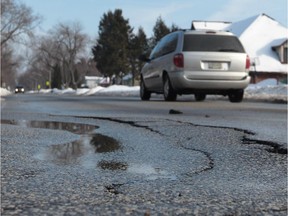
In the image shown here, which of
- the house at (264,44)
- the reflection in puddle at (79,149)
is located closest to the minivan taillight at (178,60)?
the reflection in puddle at (79,149)

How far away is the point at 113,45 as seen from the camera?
210 feet

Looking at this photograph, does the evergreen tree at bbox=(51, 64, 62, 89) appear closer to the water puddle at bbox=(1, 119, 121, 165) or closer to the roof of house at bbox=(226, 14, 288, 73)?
the roof of house at bbox=(226, 14, 288, 73)

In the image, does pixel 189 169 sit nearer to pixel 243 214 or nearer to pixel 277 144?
pixel 243 214

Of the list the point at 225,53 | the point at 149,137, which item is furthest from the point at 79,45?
the point at 149,137

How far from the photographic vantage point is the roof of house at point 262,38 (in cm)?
4026

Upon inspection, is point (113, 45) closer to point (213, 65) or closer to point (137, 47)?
point (137, 47)

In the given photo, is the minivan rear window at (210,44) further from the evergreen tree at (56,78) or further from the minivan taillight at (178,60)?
the evergreen tree at (56,78)

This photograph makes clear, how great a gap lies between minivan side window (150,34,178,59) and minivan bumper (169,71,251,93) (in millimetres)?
814

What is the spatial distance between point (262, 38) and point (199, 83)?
33.6 meters

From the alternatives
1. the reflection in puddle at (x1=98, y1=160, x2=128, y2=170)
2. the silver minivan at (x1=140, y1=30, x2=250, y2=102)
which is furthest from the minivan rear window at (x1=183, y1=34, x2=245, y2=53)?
the reflection in puddle at (x1=98, y1=160, x2=128, y2=170)

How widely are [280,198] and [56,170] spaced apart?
1.26 meters

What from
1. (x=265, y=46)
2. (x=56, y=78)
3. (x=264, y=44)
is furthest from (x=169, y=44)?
(x=56, y=78)

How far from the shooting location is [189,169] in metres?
2.67

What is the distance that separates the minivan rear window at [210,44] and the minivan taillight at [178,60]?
0.25 m
